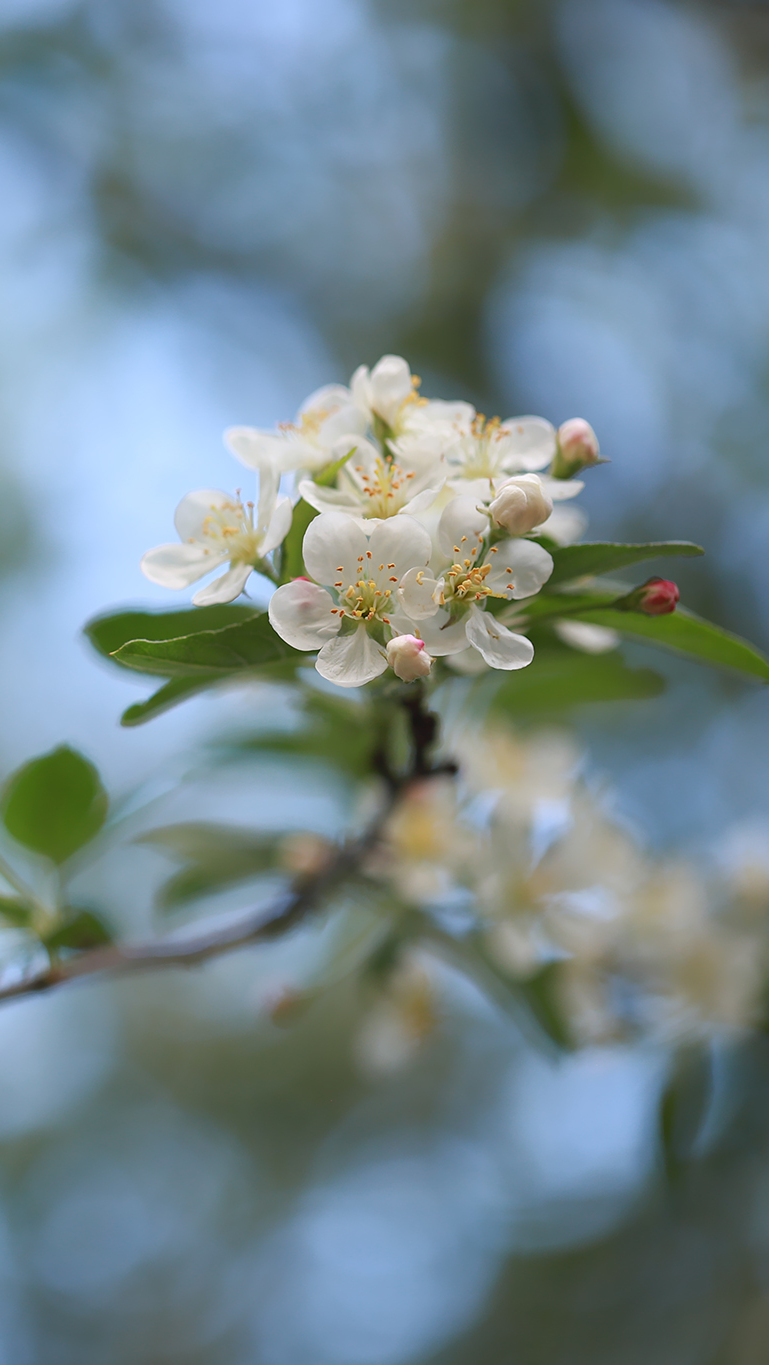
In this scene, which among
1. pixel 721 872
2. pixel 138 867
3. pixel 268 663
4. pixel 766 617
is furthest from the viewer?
pixel 138 867

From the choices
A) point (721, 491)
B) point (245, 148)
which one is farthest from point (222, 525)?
point (245, 148)

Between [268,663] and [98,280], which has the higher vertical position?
[268,663]

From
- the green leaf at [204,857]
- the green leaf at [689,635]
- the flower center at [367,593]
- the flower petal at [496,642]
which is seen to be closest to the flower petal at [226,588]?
the flower center at [367,593]

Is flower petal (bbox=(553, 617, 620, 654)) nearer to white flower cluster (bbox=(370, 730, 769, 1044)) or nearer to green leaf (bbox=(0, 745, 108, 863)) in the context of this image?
white flower cluster (bbox=(370, 730, 769, 1044))

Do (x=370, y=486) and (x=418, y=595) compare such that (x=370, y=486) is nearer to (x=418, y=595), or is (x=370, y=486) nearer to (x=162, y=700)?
(x=418, y=595)

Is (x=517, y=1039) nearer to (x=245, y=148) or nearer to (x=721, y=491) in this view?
(x=721, y=491)

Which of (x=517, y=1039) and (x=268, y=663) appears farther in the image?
(x=517, y=1039)

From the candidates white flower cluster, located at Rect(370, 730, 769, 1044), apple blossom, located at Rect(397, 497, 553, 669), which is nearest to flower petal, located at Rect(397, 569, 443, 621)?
apple blossom, located at Rect(397, 497, 553, 669)
